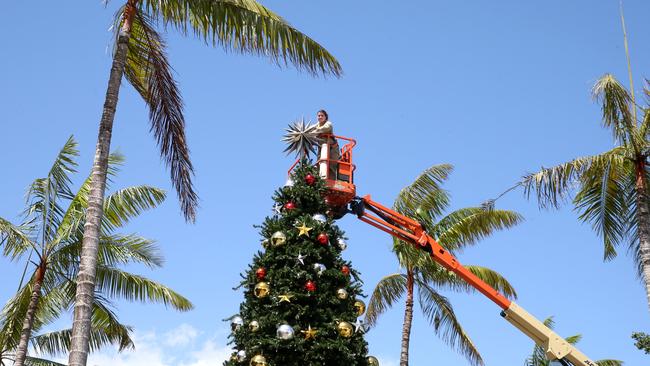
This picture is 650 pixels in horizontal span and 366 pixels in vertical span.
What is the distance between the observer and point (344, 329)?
1325cm

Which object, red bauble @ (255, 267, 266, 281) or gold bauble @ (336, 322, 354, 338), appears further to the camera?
red bauble @ (255, 267, 266, 281)

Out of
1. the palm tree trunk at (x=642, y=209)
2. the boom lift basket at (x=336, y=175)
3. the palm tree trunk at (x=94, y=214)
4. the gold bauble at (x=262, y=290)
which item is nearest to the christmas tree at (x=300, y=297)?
the gold bauble at (x=262, y=290)

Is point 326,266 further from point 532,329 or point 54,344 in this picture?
point 54,344

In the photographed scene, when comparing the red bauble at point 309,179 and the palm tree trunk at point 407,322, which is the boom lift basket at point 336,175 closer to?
the red bauble at point 309,179

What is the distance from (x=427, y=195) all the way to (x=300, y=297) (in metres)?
10.8

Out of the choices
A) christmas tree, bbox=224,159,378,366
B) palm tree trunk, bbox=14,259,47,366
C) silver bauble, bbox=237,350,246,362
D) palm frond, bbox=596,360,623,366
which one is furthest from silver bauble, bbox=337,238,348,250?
palm frond, bbox=596,360,623,366

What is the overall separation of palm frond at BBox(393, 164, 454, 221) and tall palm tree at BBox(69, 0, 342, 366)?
10.1 metres

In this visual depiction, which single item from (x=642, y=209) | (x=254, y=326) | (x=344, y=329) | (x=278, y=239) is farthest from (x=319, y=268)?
(x=642, y=209)

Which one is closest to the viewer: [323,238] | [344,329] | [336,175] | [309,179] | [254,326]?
[344,329]

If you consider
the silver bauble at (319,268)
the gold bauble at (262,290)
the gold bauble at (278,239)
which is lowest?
the gold bauble at (262,290)

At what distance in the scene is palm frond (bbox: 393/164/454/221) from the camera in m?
23.4

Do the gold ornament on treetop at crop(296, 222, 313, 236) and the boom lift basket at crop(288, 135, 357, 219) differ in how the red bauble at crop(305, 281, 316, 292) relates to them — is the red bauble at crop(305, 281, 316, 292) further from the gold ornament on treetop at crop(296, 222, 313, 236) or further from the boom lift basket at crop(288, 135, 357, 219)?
the boom lift basket at crop(288, 135, 357, 219)

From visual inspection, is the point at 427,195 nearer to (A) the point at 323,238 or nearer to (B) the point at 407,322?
(B) the point at 407,322

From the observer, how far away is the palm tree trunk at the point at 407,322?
22.5 metres
